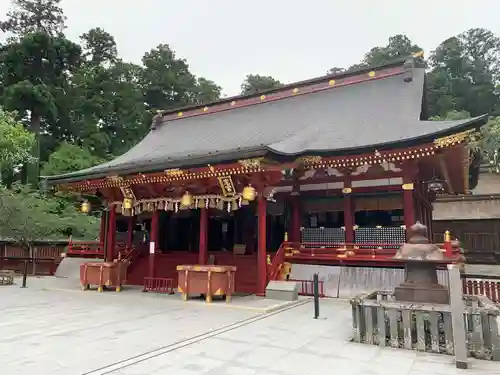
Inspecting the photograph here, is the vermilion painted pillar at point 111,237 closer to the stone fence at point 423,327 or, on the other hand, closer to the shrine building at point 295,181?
the shrine building at point 295,181

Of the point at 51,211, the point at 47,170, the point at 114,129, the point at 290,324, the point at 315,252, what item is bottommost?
the point at 290,324

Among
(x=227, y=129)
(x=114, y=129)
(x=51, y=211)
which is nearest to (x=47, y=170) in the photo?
(x=51, y=211)

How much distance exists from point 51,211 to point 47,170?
22.5 ft

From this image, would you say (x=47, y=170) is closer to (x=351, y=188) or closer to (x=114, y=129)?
(x=114, y=129)

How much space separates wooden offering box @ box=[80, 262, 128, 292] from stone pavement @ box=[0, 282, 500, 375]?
2.87 meters

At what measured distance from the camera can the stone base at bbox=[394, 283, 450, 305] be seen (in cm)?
640

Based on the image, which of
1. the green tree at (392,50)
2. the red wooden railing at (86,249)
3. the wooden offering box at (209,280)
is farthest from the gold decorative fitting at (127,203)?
the green tree at (392,50)

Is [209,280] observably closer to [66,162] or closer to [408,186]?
[408,186]

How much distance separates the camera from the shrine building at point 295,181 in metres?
10.9

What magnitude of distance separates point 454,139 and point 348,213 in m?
4.07

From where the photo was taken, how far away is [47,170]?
90.5 ft

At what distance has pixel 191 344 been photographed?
586 cm

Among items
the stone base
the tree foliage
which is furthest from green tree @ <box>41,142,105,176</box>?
the stone base

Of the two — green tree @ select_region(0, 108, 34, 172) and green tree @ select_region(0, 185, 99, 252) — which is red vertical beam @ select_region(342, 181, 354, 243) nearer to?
green tree @ select_region(0, 185, 99, 252)
